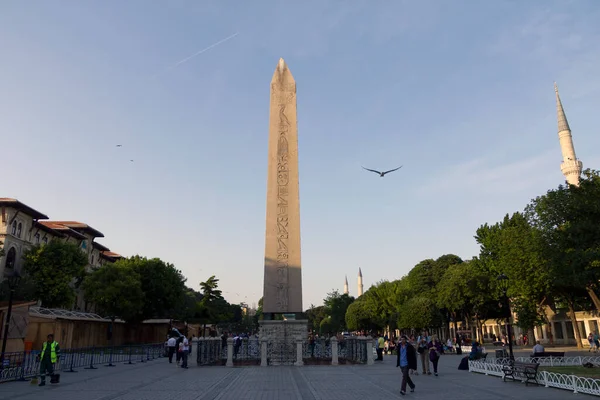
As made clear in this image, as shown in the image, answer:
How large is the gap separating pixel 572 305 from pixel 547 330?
1719cm


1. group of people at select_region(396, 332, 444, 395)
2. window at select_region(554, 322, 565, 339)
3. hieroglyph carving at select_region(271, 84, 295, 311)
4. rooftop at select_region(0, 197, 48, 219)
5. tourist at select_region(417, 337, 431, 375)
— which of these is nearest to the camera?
group of people at select_region(396, 332, 444, 395)

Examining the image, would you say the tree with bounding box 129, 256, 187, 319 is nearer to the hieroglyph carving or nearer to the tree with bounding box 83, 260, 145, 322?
the tree with bounding box 83, 260, 145, 322

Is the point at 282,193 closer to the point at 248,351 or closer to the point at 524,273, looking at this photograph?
the point at 248,351

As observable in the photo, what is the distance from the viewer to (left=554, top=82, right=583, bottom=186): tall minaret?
2089 inches

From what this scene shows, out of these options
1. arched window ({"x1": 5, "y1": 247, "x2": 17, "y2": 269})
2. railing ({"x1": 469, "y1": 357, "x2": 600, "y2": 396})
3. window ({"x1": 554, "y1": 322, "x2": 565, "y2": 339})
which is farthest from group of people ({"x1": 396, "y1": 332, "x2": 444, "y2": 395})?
window ({"x1": 554, "y1": 322, "x2": 565, "y2": 339})

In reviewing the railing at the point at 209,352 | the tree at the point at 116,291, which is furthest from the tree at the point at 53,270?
the railing at the point at 209,352

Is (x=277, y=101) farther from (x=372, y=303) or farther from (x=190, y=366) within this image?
(x=372, y=303)

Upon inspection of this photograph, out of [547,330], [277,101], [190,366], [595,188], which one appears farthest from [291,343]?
[547,330]

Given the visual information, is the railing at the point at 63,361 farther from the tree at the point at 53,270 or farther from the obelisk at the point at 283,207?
the tree at the point at 53,270

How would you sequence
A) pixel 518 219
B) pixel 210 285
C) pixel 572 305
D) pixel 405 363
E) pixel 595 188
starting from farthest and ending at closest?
pixel 210 285 < pixel 518 219 < pixel 572 305 < pixel 595 188 < pixel 405 363

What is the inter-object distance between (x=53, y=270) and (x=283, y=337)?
27535 millimetres

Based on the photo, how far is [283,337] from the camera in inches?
874

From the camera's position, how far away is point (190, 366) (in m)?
21.7

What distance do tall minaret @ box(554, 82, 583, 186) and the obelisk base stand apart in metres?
44.3
